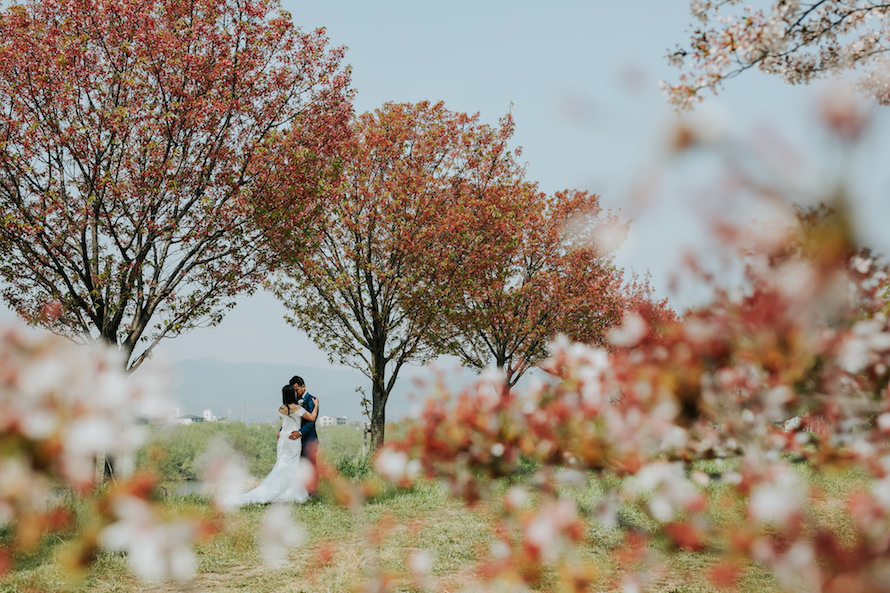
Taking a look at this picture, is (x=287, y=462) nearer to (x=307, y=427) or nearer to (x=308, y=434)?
(x=308, y=434)

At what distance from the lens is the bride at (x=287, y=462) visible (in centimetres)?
1195

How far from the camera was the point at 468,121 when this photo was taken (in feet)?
59.5

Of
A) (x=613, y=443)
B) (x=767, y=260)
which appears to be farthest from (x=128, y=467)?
(x=767, y=260)

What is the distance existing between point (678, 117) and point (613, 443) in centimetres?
101

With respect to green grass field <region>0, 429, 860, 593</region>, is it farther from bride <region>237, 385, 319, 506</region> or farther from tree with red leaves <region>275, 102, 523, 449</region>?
tree with red leaves <region>275, 102, 523, 449</region>

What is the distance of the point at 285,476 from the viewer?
1213 cm

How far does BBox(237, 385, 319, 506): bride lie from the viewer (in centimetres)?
1195

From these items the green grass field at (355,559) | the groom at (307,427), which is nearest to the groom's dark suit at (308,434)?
the groom at (307,427)

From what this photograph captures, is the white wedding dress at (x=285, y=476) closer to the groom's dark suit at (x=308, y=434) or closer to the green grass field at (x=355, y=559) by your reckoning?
the groom's dark suit at (x=308, y=434)

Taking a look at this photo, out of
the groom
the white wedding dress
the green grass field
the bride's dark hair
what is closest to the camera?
the green grass field

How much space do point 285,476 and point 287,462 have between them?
27cm

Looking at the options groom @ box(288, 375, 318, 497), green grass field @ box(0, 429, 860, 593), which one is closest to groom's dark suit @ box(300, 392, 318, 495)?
groom @ box(288, 375, 318, 497)

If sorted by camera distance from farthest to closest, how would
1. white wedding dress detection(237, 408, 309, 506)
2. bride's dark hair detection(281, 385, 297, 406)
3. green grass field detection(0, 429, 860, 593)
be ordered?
bride's dark hair detection(281, 385, 297, 406) < white wedding dress detection(237, 408, 309, 506) < green grass field detection(0, 429, 860, 593)

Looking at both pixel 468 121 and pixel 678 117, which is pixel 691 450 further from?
pixel 468 121
